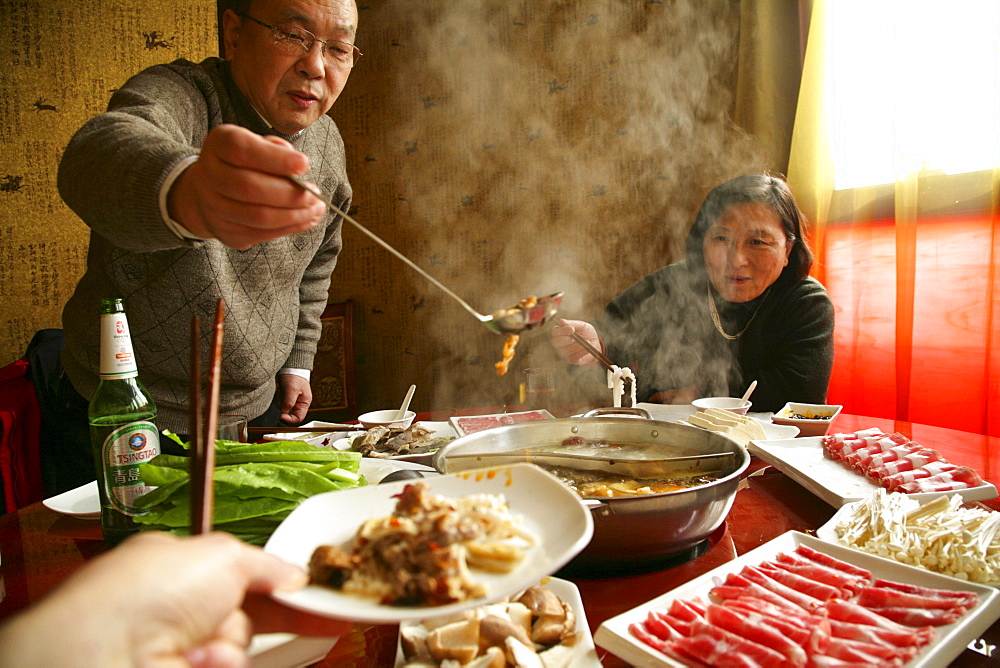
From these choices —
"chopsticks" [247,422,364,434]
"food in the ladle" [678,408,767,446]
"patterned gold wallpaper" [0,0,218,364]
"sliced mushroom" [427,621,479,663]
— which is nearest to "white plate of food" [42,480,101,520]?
"chopsticks" [247,422,364,434]

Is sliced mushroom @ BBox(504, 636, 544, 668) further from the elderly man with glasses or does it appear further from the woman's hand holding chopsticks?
the woman's hand holding chopsticks

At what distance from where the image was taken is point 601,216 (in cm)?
444

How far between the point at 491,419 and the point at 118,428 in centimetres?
130

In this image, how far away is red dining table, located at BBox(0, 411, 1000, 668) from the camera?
98cm

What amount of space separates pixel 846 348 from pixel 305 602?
361cm

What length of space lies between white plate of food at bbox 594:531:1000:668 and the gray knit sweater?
3.74 feet

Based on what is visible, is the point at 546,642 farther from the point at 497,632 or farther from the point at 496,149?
the point at 496,149

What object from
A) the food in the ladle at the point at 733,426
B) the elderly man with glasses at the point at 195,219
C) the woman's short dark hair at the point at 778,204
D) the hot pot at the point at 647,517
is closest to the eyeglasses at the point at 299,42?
the elderly man with glasses at the point at 195,219

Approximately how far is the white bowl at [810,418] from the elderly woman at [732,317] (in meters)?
0.54

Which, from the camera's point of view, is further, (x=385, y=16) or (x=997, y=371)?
(x=385, y=16)

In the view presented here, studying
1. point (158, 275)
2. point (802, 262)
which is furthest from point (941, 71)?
point (158, 275)

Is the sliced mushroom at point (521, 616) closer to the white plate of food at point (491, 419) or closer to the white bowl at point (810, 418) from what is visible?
the white plate of food at point (491, 419)

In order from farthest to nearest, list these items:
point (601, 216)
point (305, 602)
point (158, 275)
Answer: point (601, 216) < point (158, 275) < point (305, 602)

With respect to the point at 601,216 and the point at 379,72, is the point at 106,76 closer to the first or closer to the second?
the point at 379,72
